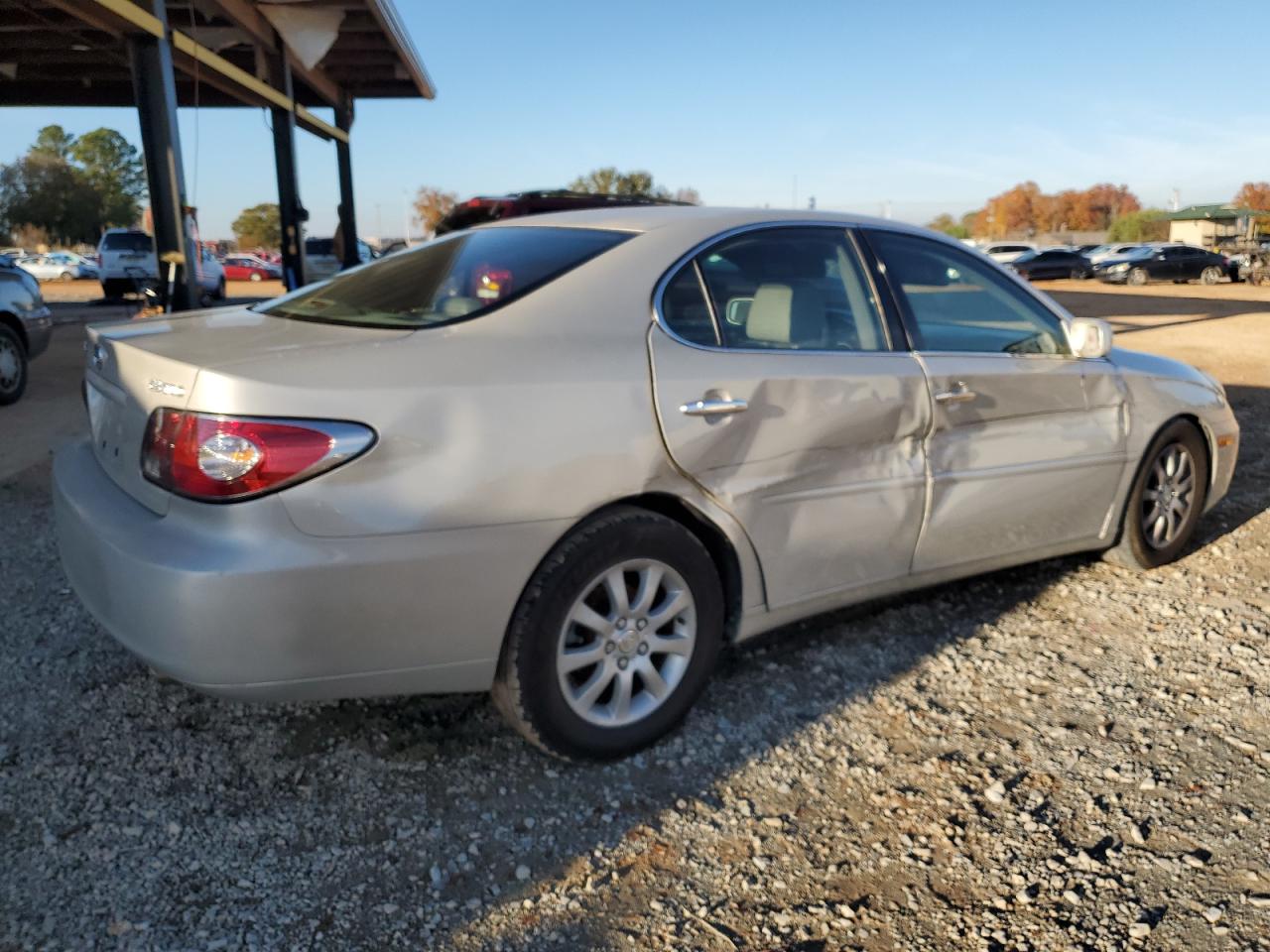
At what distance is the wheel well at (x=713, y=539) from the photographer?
9.49 ft

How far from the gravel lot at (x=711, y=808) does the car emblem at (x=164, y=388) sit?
108cm

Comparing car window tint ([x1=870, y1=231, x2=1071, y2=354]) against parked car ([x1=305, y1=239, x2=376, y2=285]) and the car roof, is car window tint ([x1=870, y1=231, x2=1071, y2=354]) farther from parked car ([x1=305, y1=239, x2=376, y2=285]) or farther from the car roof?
parked car ([x1=305, y1=239, x2=376, y2=285])

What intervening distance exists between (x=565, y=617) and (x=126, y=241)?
2657 cm

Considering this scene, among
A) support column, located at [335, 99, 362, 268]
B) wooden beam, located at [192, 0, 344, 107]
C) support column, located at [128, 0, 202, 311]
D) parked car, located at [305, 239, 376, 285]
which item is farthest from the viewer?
parked car, located at [305, 239, 376, 285]

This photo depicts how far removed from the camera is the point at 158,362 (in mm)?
2586

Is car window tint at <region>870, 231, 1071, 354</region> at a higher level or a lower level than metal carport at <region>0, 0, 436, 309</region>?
lower

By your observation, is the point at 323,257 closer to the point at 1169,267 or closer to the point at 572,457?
the point at 572,457

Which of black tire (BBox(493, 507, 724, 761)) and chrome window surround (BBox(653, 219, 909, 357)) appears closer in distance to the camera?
black tire (BBox(493, 507, 724, 761))

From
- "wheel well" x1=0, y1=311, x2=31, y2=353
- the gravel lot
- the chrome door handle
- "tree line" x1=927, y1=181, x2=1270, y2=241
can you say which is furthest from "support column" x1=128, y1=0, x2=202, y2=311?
"tree line" x1=927, y1=181, x2=1270, y2=241

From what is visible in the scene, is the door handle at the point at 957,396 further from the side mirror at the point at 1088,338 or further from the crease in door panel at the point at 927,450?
the side mirror at the point at 1088,338

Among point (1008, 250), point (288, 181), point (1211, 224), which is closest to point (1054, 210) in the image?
point (1211, 224)

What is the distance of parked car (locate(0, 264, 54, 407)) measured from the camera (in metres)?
8.44

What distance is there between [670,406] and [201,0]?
37.9ft

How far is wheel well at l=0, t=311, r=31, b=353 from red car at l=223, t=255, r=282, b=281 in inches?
1414
